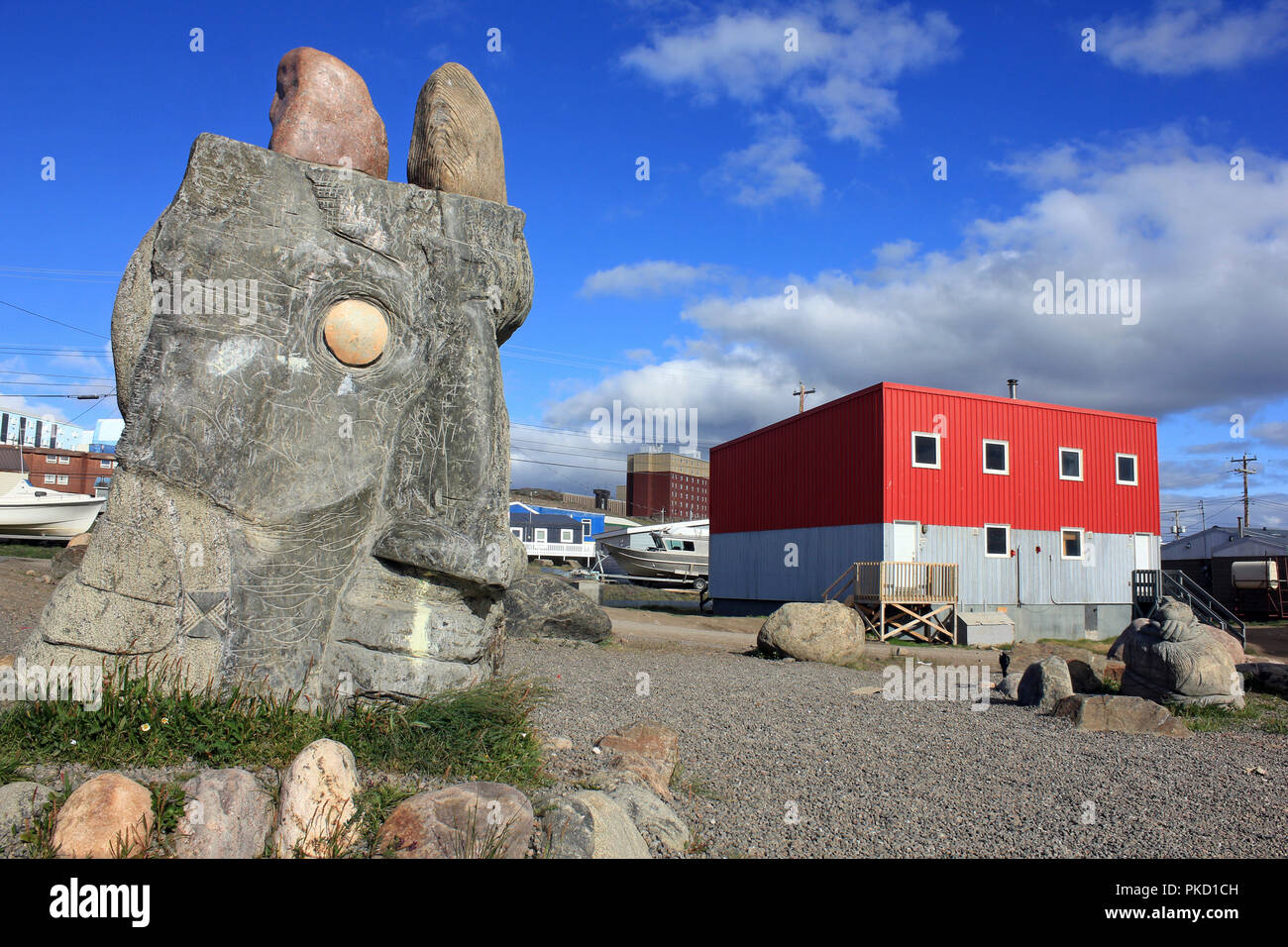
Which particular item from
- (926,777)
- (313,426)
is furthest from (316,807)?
(926,777)

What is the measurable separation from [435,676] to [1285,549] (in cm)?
3941

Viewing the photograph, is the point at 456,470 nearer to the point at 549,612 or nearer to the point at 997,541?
the point at 549,612

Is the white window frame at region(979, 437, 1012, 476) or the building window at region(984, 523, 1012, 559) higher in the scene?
the white window frame at region(979, 437, 1012, 476)

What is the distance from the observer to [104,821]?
3.40m

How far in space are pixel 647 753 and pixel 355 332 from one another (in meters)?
3.39

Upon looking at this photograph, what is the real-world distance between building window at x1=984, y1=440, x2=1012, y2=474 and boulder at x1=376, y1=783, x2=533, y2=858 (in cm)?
1995

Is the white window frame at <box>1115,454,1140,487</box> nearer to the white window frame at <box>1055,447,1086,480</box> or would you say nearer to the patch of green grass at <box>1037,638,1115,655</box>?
the white window frame at <box>1055,447,1086,480</box>

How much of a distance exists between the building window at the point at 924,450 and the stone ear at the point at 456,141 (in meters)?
16.4

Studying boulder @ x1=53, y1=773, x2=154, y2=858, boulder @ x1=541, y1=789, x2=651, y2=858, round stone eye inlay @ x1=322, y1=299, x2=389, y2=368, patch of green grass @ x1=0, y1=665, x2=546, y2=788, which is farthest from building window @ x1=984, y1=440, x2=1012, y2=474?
boulder @ x1=53, y1=773, x2=154, y2=858

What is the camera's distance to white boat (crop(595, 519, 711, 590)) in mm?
36562

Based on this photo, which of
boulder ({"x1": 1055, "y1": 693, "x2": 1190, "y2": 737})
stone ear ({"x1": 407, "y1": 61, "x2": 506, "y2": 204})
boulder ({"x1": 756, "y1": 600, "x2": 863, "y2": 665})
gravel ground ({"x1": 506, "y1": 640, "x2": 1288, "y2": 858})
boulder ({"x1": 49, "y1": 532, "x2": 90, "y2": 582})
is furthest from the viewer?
boulder ({"x1": 49, "y1": 532, "x2": 90, "y2": 582})
